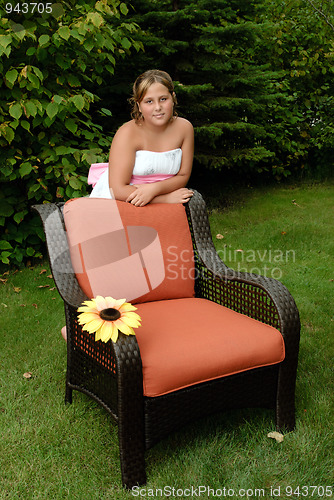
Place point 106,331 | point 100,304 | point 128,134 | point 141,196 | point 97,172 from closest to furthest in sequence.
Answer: point 106,331
point 100,304
point 141,196
point 128,134
point 97,172

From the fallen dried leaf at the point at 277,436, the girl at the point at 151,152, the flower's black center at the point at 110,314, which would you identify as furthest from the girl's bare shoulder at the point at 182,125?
the fallen dried leaf at the point at 277,436

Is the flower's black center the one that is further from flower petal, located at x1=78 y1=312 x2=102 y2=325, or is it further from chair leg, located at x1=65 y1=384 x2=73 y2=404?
A: chair leg, located at x1=65 y1=384 x2=73 y2=404

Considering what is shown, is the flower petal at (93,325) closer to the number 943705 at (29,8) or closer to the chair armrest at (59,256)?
the chair armrest at (59,256)

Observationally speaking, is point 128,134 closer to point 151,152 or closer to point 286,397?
point 151,152

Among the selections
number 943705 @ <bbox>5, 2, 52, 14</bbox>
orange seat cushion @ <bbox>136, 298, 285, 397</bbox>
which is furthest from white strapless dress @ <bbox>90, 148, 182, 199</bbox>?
number 943705 @ <bbox>5, 2, 52, 14</bbox>

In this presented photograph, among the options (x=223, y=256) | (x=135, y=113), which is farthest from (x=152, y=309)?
(x=223, y=256)

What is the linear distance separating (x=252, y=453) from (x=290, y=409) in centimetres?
28

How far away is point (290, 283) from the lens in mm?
4387

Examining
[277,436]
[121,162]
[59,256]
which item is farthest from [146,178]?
[277,436]

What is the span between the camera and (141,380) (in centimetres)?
193

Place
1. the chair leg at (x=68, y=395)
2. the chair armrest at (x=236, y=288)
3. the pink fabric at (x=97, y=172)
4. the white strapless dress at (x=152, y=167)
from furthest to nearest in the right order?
1. the pink fabric at (x=97, y=172)
2. the white strapless dress at (x=152, y=167)
3. the chair leg at (x=68, y=395)
4. the chair armrest at (x=236, y=288)

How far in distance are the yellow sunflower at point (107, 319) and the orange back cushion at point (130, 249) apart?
14.4 inches

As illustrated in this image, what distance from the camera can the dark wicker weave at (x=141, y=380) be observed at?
1.96 meters

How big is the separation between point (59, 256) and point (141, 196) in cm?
63
